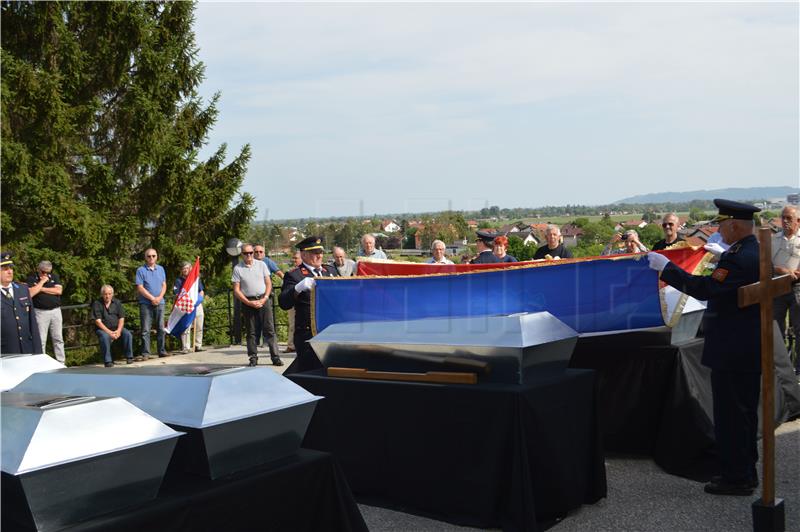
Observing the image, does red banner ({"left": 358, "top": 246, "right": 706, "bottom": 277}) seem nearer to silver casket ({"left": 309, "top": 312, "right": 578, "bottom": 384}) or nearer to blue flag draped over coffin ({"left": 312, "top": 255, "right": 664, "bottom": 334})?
blue flag draped over coffin ({"left": 312, "top": 255, "right": 664, "bottom": 334})

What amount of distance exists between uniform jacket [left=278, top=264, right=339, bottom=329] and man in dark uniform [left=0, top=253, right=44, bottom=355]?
2.59 m

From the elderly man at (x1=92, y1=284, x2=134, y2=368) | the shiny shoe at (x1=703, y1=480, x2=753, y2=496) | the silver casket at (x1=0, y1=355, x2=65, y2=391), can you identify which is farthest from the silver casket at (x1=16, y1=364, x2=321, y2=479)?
the elderly man at (x1=92, y1=284, x2=134, y2=368)

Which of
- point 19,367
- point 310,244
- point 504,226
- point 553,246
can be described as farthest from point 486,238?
point 19,367

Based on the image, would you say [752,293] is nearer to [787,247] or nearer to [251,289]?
[787,247]

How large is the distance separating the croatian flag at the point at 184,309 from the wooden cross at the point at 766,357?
9.03 m

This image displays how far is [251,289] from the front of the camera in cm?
1025

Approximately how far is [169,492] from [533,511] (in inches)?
81.9

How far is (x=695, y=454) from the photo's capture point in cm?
505

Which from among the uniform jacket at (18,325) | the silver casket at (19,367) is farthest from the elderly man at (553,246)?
the silver casket at (19,367)

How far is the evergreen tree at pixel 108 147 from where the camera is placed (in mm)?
16984

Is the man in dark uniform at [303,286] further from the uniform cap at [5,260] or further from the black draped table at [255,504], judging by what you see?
the black draped table at [255,504]

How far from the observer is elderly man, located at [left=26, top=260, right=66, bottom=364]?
33.3 ft

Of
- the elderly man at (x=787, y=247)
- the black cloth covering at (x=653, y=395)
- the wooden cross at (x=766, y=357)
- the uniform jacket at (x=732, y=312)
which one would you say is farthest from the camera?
the elderly man at (x=787, y=247)

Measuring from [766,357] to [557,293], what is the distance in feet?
5.68
